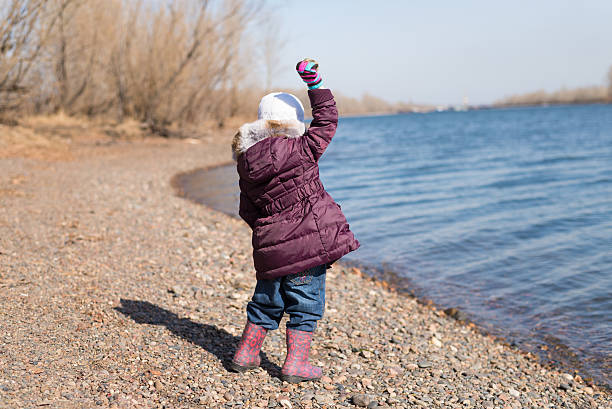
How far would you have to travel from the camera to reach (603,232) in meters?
11.4

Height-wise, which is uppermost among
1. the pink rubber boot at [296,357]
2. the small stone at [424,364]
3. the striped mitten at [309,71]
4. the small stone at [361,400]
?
the striped mitten at [309,71]

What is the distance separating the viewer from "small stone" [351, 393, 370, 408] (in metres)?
3.90

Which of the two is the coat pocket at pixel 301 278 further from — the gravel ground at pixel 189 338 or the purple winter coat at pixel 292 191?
the gravel ground at pixel 189 338

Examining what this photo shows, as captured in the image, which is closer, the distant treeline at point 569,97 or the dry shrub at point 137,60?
the dry shrub at point 137,60

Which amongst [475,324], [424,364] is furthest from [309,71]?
[475,324]

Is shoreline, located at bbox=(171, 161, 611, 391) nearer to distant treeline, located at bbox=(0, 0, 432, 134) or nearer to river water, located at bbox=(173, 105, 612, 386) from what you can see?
river water, located at bbox=(173, 105, 612, 386)

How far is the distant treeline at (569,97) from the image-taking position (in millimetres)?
132125

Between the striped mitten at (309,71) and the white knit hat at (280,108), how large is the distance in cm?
19

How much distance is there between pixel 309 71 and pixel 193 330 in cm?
261

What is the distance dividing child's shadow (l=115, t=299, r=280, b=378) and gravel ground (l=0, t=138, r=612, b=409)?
2 cm

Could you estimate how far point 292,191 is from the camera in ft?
12.4

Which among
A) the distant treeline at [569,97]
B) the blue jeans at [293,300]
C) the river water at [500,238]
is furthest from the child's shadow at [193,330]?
the distant treeline at [569,97]

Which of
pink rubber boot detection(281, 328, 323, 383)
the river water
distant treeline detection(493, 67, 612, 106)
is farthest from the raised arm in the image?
distant treeline detection(493, 67, 612, 106)

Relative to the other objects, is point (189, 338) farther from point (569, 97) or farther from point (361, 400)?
point (569, 97)
